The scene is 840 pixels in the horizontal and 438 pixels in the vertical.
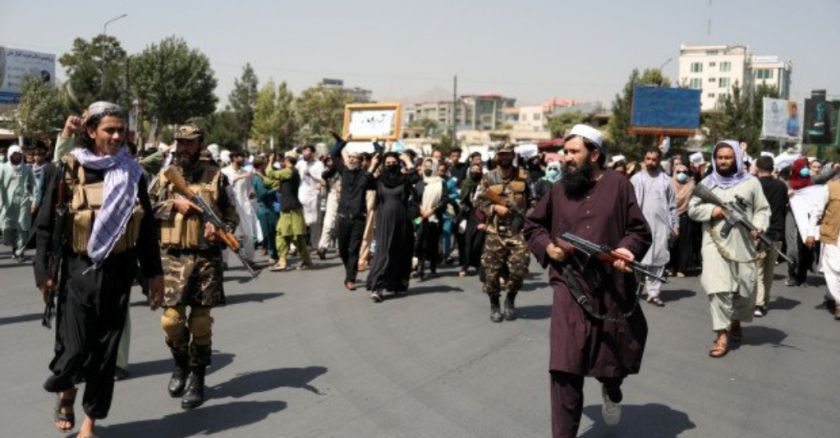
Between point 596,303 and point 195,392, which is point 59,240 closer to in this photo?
point 195,392

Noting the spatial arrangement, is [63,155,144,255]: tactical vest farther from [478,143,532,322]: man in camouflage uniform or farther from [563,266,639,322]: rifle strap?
[478,143,532,322]: man in camouflage uniform

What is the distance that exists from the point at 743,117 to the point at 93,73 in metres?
47.5

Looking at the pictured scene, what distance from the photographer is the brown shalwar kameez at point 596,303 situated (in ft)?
15.2

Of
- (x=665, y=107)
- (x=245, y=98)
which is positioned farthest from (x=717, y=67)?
(x=665, y=107)

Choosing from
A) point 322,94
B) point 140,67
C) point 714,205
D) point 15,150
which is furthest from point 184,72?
point 714,205

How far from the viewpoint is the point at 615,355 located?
4.74 meters

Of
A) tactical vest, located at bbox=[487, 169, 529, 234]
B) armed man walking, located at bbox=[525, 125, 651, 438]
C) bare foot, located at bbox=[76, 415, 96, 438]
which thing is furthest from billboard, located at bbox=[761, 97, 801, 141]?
bare foot, located at bbox=[76, 415, 96, 438]

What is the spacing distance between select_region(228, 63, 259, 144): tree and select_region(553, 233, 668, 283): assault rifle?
9826cm

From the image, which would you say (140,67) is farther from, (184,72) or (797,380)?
(797,380)

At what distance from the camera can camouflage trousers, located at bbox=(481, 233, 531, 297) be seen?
8.79m

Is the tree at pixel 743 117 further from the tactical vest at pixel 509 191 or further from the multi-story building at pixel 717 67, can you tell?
the multi-story building at pixel 717 67

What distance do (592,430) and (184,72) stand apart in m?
56.0

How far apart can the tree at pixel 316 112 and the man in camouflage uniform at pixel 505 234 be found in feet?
247

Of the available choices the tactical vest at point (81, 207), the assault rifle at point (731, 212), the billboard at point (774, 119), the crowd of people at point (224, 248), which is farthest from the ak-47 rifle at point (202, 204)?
the billboard at point (774, 119)
